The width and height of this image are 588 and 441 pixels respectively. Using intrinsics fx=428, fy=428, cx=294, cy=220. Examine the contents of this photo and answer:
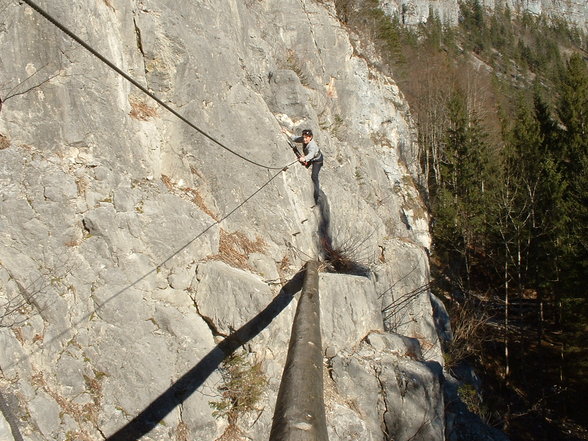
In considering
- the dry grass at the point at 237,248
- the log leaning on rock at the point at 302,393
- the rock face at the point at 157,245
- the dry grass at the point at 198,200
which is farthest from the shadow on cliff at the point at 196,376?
the log leaning on rock at the point at 302,393

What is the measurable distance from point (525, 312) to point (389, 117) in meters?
13.5

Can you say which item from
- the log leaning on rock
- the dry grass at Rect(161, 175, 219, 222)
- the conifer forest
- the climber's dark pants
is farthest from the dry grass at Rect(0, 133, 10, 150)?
the conifer forest

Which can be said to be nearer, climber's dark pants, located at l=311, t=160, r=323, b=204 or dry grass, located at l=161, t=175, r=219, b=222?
dry grass, located at l=161, t=175, r=219, b=222

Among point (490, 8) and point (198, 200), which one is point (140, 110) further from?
point (490, 8)

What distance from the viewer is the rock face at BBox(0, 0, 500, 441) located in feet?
18.4

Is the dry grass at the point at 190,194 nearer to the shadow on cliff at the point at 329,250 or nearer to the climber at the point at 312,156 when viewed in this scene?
the climber at the point at 312,156

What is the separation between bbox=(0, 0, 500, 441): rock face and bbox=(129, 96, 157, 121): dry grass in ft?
0.08

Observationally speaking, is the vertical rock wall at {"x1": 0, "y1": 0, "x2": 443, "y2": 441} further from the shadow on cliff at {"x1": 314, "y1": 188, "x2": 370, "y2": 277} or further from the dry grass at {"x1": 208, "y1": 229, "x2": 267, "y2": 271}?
the shadow on cliff at {"x1": 314, "y1": 188, "x2": 370, "y2": 277}

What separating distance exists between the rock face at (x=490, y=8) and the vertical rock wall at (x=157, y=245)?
87.6 metres

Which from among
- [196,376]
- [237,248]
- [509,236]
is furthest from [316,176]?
[509,236]

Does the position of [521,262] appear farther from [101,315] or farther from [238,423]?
[101,315]

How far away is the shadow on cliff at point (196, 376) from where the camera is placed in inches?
222

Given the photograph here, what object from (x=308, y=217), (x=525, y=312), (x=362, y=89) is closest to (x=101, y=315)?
(x=308, y=217)

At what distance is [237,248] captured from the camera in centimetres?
806
